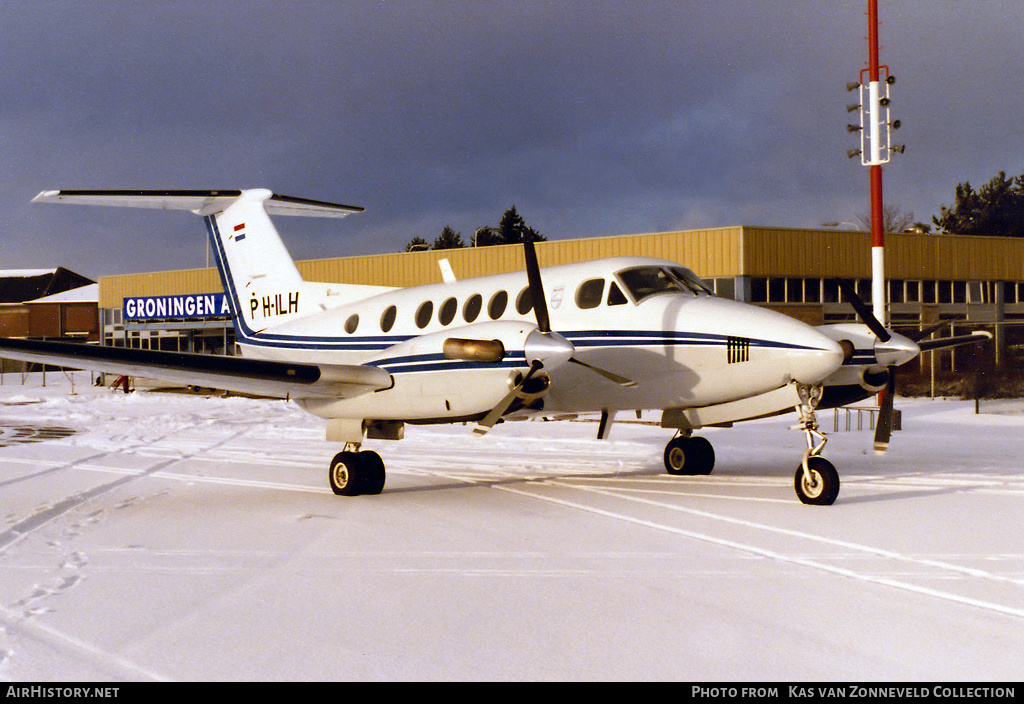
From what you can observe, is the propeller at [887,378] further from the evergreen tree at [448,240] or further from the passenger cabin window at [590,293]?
the evergreen tree at [448,240]

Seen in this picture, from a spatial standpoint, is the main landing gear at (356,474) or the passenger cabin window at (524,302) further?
the passenger cabin window at (524,302)

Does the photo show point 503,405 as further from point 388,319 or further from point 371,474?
point 388,319

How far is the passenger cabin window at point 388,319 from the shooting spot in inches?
513

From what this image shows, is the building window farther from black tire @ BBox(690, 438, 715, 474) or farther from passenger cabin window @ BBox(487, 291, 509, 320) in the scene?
passenger cabin window @ BBox(487, 291, 509, 320)

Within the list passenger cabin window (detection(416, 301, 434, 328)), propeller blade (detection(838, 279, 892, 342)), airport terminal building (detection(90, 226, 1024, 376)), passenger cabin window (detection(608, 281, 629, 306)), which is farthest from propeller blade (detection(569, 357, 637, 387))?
airport terminal building (detection(90, 226, 1024, 376))

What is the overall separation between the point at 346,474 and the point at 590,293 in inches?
151

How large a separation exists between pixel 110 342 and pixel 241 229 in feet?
165

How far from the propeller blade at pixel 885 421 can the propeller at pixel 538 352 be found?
10.7 ft

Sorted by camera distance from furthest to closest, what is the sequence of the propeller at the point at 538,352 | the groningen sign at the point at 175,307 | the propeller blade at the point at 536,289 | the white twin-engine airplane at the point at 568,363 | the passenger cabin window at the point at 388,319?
1. the groningen sign at the point at 175,307
2. the passenger cabin window at the point at 388,319
3. the propeller blade at the point at 536,289
4. the white twin-engine airplane at the point at 568,363
5. the propeller at the point at 538,352

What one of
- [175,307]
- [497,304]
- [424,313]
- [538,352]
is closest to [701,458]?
[497,304]

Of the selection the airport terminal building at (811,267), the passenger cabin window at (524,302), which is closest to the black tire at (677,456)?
the passenger cabin window at (524,302)

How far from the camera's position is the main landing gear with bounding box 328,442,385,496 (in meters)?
11.1
